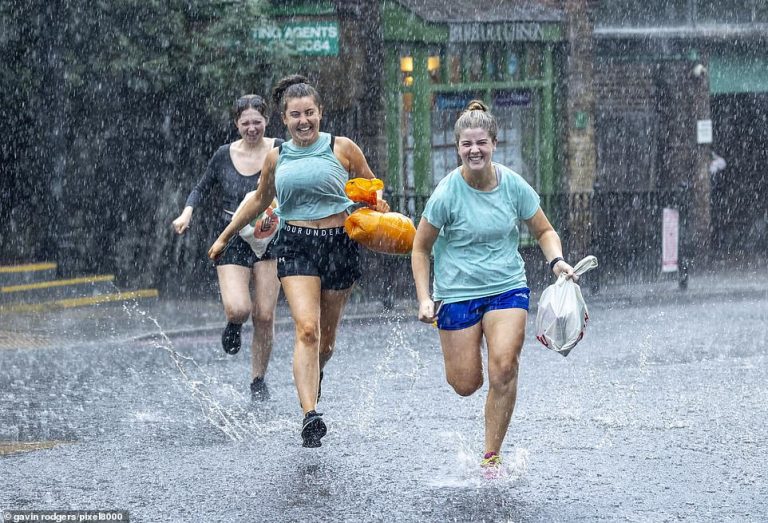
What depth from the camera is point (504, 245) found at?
6.18 metres

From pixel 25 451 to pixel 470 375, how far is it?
2.60m

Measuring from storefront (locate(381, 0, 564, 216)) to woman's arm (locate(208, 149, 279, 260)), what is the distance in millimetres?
10161

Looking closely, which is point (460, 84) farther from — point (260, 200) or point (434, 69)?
point (260, 200)

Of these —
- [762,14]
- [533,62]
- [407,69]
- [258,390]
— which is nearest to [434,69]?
[407,69]

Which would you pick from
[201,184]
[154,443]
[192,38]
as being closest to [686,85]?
[192,38]

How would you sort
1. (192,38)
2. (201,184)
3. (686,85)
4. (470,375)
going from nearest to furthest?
1. (470,375)
2. (201,184)
3. (192,38)
4. (686,85)

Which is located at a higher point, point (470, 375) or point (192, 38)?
point (192, 38)

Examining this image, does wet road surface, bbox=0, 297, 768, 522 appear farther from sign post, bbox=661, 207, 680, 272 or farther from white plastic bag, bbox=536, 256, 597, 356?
sign post, bbox=661, 207, 680, 272

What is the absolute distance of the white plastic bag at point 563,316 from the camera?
592cm

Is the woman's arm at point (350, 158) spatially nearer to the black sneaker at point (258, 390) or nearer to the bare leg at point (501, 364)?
the bare leg at point (501, 364)

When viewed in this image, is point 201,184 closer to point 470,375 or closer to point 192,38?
point 470,375

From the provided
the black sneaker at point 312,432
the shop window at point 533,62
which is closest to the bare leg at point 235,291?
the black sneaker at point 312,432

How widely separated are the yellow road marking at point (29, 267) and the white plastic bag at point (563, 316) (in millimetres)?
11280

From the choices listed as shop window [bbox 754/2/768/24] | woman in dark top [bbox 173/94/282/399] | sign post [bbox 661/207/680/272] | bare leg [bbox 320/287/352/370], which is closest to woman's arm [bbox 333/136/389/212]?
bare leg [bbox 320/287/352/370]
